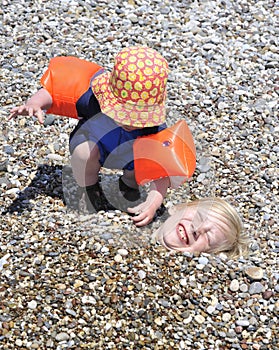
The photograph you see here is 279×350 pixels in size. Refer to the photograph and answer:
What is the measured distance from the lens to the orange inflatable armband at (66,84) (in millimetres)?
3842

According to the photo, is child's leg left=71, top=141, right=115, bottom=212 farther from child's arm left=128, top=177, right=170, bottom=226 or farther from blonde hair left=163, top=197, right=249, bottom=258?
blonde hair left=163, top=197, right=249, bottom=258

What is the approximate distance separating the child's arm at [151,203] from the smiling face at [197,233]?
4.5 inches

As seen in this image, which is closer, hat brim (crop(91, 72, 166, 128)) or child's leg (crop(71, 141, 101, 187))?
hat brim (crop(91, 72, 166, 128))

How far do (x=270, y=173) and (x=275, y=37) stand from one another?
1550 millimetres

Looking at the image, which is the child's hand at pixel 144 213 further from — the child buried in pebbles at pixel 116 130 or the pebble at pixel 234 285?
the pebble at pixel 234 285

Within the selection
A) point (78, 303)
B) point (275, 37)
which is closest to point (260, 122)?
point (275, 37)

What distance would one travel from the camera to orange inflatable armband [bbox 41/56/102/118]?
3842mm

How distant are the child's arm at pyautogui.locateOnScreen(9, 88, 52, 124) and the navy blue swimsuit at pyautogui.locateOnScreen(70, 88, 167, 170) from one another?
0.17 metres

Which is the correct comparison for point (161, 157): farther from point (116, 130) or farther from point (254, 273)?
point (254, 273)

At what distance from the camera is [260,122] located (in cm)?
486

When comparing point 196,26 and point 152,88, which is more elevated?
point 152,88

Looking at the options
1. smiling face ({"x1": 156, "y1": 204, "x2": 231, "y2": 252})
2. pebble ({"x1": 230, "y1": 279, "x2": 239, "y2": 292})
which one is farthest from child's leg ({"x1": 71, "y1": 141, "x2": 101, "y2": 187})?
pebble ({"x1": 230, "y1": 279, "x2": 239, "y2": 292})

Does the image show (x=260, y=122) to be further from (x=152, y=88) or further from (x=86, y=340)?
(x=86, y=340)

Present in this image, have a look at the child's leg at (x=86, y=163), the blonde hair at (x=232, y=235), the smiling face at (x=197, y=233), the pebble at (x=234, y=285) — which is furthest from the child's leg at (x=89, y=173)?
the pebble at (x=234, y=285)
